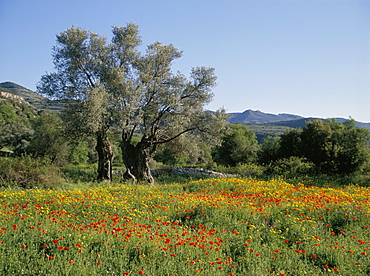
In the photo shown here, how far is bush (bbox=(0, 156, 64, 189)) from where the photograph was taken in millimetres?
13455

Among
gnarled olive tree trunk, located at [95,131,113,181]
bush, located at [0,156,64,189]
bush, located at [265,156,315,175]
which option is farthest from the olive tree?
bush, located at [265,156,315,175]

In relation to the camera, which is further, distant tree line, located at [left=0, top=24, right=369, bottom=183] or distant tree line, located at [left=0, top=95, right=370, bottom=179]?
distant tree line, located at [left=0, top=95, right=370, bottom=179]

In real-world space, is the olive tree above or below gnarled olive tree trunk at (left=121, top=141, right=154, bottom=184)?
above

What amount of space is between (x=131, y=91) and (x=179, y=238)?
13.5 metres

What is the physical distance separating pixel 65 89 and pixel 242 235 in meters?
16.5

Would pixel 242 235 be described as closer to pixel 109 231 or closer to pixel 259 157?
pixel 109 231

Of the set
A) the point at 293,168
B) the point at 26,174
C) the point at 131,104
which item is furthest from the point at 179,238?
the point at 293,168

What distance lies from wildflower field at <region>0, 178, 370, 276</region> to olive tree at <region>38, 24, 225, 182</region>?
891 centimetres

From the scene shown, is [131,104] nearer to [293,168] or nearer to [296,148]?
[293,168]

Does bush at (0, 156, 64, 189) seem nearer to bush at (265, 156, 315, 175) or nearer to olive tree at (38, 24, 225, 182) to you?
olive tree at (38, 24, 225, 182)

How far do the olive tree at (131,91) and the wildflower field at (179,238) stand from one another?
8.91m

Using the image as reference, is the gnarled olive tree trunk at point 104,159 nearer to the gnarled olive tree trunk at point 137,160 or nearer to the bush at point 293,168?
the gnarled olive tree trunk at point 137,160

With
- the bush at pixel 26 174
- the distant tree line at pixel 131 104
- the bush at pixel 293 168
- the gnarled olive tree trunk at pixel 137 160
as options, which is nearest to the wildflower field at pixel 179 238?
the bush at pixel 26 174

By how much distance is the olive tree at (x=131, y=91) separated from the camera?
18.3 m
